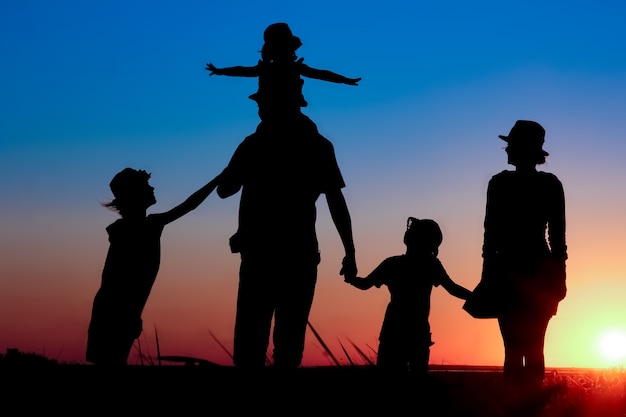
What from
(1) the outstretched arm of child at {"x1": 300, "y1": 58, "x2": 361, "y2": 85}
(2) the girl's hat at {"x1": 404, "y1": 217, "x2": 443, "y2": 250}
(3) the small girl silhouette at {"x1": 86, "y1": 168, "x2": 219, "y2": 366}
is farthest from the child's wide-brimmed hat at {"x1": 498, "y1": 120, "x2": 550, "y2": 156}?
(3) the small girl silhouette at {"x1": 86, "y1": 168, "x2": 219, "y2": 366}

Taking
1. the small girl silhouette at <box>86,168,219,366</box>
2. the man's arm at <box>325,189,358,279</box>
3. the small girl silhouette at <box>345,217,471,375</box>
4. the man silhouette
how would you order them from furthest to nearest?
1. the small girl silhouette at <box>345,217,471,375</box>
2. the small girl silhouette at <box>86,168,219,366</box>
3. the man's arm at <box>325,189,358,279</box>
4. the man silhouette

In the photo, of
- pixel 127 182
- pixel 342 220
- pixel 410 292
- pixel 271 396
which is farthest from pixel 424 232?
pixel 271 396

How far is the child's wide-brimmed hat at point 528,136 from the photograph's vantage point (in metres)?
7.52

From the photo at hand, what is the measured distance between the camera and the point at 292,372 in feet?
18.0

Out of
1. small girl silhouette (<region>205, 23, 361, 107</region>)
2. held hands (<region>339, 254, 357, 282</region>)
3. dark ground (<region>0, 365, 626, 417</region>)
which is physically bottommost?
dark ground (<region>0, 365, 626, 417</region>)

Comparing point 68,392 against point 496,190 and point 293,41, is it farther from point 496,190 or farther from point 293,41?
point 496,190

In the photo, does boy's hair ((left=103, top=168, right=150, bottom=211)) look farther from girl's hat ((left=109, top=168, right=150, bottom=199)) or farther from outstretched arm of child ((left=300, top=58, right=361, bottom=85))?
outstretched arm of child ((left=300, top=58, right=361, bottom=85))

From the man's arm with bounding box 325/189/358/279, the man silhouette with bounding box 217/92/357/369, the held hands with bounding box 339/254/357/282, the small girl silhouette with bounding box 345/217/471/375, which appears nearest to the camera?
the man silhouette with bounding box 217/92/357/369

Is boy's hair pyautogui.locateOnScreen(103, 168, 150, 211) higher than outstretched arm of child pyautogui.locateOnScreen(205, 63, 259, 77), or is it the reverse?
outstretched arm of child pyautogui.locateOnScreen(205, 63, 259, 77)

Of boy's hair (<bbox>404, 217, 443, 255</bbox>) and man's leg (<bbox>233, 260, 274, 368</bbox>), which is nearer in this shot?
man's leg (<bbox>233, 260, 274, 368</bbox>)

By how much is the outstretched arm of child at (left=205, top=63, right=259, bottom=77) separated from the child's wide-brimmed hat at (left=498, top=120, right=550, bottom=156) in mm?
2586

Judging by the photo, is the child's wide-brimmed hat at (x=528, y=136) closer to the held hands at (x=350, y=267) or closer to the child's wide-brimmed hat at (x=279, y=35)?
the held hands at (x=350, y=267)

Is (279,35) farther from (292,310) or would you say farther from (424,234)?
(424,234)

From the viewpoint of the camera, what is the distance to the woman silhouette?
24.4ft
